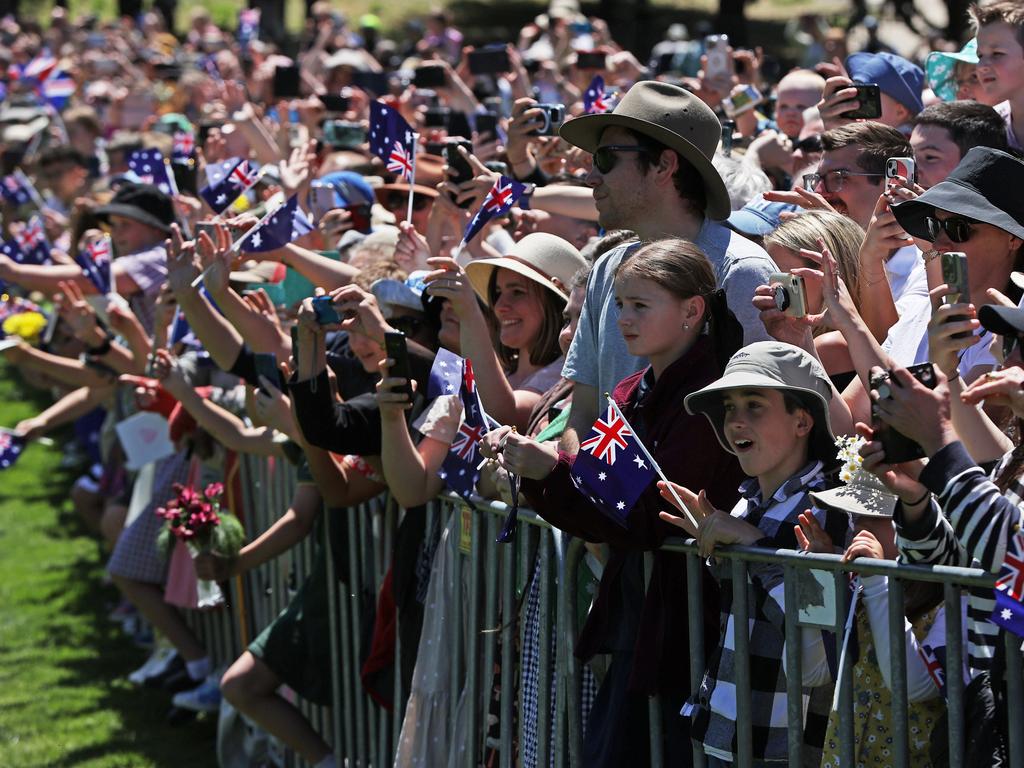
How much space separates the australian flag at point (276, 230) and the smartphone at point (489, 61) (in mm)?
3542

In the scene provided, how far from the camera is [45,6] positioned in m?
48.5

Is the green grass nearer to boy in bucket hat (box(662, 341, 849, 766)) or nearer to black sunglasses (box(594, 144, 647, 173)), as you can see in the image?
black sunglasses (box(594, 144, 647, 173))

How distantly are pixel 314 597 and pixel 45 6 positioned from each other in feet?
150

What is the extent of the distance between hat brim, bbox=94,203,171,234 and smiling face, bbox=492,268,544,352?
4.03m

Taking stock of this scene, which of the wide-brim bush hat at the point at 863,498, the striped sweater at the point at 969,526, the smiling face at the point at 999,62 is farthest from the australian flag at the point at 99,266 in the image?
the striped sweater at the point at 969,526

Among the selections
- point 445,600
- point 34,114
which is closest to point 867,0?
point 34,114

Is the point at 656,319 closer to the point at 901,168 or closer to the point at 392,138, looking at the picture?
the point at 901,168

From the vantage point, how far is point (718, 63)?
834cm

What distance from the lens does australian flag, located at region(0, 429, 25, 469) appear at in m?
9.90

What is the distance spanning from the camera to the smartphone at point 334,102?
10344 mm

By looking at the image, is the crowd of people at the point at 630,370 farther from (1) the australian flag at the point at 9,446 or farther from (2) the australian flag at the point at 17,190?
(2) the australian flag at the point at 17,190

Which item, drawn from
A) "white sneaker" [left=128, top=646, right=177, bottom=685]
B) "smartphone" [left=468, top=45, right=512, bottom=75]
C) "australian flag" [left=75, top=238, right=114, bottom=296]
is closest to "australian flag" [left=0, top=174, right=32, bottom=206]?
"australian flag" [left=75, top=238, right=114, bottom=296]

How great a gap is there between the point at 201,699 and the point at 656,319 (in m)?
4.77

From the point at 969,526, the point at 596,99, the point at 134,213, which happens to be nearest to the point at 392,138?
the point at 596,99
